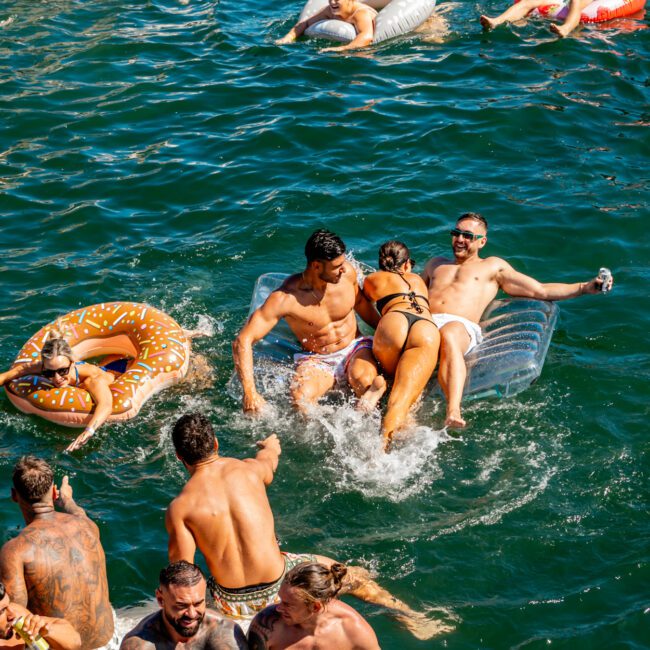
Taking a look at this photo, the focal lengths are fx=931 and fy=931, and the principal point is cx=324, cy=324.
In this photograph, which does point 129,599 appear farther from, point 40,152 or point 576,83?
point 576,83

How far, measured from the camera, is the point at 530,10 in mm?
14875

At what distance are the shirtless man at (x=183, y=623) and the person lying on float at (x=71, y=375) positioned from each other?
3386mm

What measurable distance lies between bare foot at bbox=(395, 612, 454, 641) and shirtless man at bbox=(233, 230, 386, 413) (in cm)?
209

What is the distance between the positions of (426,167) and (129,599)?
7236mm

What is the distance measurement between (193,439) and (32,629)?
4.48ft

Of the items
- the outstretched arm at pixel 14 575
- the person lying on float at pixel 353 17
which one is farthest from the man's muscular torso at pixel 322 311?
the person lying on float at pixel 353 17

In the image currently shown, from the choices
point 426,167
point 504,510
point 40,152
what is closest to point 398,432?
point 504,510

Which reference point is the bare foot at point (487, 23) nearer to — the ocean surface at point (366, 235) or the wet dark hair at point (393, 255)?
the ocean surface at point (366, 235)

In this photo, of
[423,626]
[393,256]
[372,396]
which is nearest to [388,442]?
[372,396]

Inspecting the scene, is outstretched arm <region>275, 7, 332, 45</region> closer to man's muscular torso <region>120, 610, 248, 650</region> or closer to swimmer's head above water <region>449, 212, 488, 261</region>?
swimmer's head above water <region>449, 212, 488, 261</region>

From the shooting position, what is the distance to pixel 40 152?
41.2ft

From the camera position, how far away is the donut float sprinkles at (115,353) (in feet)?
26.5

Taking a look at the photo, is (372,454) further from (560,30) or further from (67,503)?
(560,30)

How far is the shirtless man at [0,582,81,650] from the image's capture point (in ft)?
15.4
